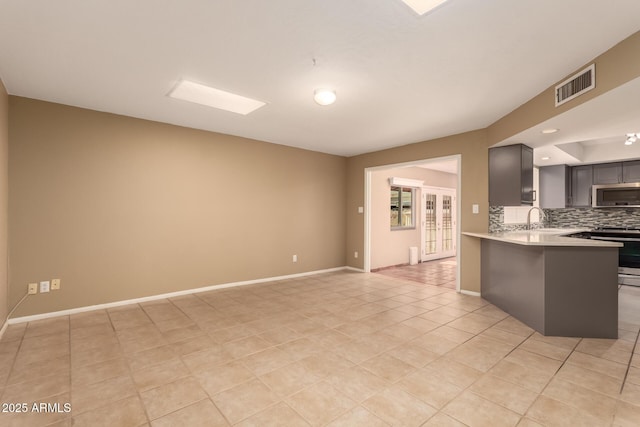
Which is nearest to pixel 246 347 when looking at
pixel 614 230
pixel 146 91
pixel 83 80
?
pixel 146 91

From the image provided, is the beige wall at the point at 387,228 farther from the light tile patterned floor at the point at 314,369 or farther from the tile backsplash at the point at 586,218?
the light tile patterned floor at the point at 314,369

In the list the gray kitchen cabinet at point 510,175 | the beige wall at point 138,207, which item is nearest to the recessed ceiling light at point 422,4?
the gray kitchen cabinet at point 510,175

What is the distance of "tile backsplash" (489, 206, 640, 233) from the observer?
5.42 m

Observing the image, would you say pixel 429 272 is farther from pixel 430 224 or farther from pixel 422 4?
pixel 422 4

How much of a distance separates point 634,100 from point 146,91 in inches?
179

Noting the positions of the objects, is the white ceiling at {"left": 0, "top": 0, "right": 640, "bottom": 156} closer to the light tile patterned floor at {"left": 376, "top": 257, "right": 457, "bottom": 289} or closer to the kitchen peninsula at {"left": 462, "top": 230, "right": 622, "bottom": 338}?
the kitchen peninsula at {"left": 462, "top": 230, "right": 622, "bottom": 338}

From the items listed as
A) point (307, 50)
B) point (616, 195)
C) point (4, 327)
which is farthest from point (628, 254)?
point (4, 327)

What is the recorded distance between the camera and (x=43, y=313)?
339cm

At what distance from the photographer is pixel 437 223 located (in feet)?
26.9

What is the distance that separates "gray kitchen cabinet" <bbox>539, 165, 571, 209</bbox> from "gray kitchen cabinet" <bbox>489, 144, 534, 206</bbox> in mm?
2258

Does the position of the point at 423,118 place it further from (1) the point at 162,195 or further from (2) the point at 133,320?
(2) the point at 133,320

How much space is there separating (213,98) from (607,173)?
6.99 m

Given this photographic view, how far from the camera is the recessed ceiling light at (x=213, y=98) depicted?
3.05m

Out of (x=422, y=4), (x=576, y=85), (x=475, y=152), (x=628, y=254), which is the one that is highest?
(x=422, y=4)
